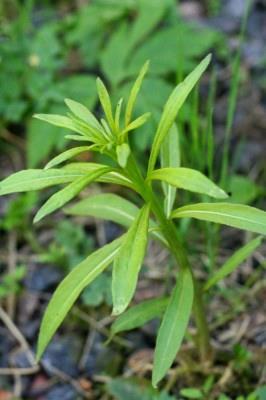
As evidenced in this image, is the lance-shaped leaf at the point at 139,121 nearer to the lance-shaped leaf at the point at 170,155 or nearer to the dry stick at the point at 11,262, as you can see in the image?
the lance-shaped leaf at the point at 170,155

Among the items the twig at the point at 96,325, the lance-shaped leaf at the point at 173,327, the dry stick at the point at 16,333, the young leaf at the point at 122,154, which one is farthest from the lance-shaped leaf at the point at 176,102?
the dry stick at the point at 16,333

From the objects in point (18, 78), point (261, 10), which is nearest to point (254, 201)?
point (18, 78)

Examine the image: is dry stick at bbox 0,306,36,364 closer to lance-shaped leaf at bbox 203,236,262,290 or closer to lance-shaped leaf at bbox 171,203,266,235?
lance-shaped leaf at bbox 203,236,262,290

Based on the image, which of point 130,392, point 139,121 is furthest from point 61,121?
point 130,392

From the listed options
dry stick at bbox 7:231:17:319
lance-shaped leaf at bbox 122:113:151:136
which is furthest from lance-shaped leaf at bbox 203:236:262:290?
dry stick at bbox 7:231:17:319

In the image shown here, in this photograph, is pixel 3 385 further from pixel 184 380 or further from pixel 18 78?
pixel 18 78

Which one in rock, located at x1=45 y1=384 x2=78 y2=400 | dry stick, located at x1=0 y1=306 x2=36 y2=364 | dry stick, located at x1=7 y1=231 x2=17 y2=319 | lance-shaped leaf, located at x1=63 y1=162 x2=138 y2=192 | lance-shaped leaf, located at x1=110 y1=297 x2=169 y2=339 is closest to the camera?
lance-shaped leaf, located at x1=63 y1=162 x2=138 y2=192
